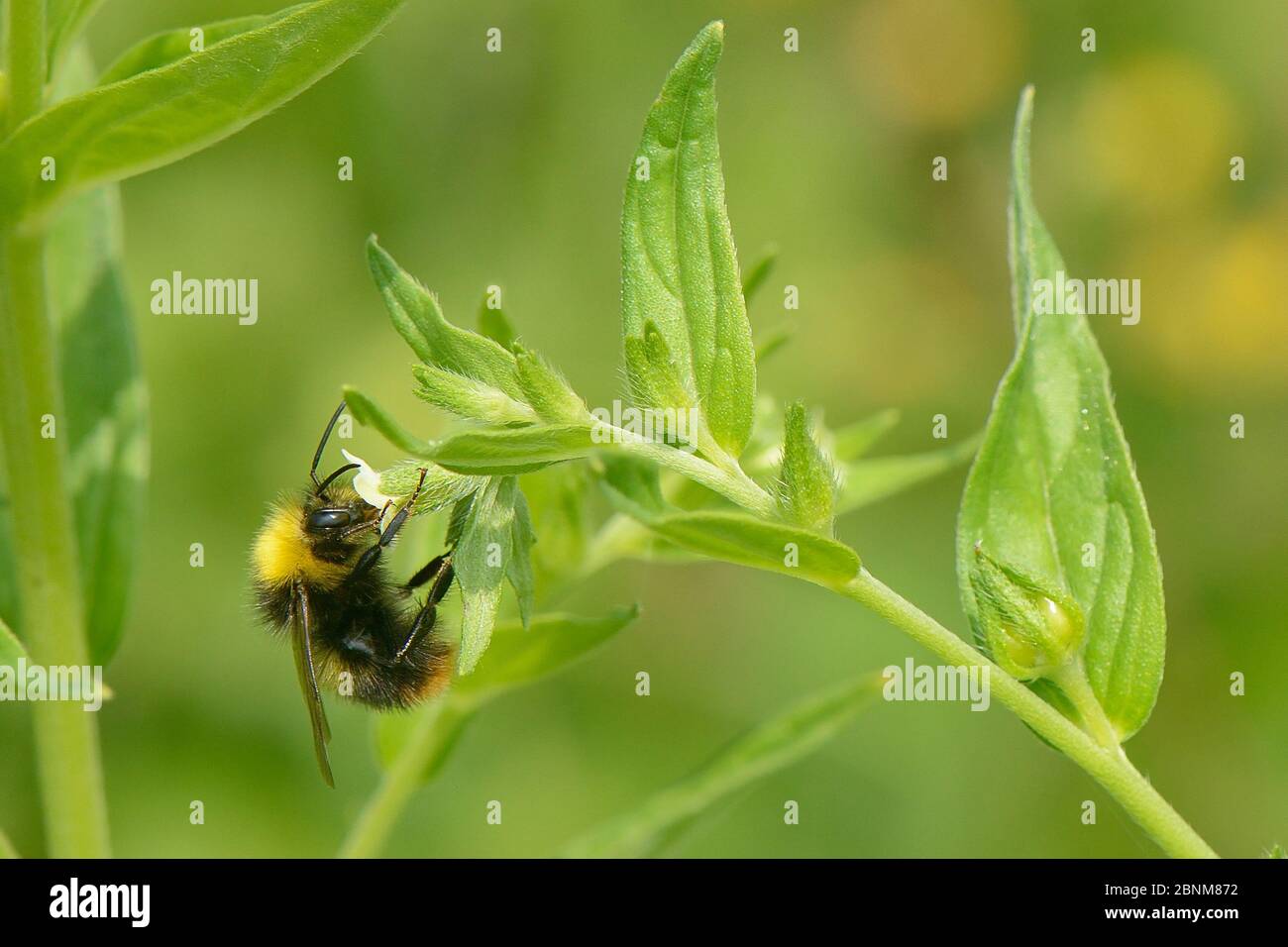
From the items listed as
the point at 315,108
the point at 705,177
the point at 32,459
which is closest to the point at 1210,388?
the point at 315,108

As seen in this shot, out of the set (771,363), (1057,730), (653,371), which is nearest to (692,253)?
(653,371)

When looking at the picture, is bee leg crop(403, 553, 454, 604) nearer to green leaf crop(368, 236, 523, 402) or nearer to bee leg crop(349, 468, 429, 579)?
bee leg crop(349, 468, 429, 579)

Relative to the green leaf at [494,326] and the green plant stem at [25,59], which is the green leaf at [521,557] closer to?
the green leaf at [494,326]

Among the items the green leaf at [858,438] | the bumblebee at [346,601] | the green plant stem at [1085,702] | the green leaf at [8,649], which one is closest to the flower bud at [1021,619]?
the green plant stem at [1085,702]

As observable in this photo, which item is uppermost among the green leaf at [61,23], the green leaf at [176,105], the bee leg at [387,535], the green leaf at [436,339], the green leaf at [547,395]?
the green leaf at [61,23]

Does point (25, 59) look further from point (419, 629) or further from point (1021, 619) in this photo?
point (1021, 619)

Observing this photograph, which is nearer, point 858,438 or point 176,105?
point 176,105
